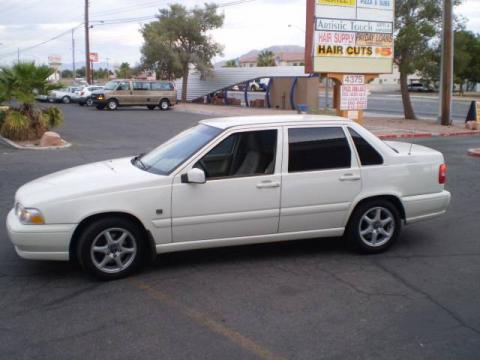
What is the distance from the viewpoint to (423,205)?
661 cm

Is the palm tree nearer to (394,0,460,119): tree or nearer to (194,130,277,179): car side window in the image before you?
(194,130,277,179): car side window

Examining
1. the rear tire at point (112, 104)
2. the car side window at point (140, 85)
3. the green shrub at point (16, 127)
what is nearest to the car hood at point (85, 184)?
the green shrub at point (16, 127)

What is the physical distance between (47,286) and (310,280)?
2.54 meters

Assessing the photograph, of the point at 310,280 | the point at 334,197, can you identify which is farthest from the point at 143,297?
the point at 334,197

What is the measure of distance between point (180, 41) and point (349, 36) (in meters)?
29.7

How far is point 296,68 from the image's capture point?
3694 cm

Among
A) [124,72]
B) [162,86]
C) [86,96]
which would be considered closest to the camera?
[162,86]

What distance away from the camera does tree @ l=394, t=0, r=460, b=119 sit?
2464 centimetres

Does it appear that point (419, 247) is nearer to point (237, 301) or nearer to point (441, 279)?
point (441, 279)

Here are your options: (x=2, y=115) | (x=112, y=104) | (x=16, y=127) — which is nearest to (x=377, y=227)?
(x=16, y=127)

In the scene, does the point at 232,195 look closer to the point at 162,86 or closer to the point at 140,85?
the point at 140,85

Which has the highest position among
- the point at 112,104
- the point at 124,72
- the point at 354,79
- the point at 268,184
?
the point at 124,72

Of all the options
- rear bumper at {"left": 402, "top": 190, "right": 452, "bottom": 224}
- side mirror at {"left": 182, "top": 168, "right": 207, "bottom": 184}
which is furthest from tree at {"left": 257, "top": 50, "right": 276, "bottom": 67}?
side mirror at {"left": 182, "top": 168, "right": 207, "bottom": 184}

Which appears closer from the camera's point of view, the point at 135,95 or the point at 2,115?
the point at 2,115
